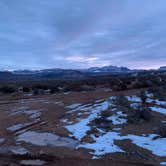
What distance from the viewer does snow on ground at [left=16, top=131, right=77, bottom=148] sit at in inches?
456

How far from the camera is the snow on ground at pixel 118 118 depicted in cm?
1532

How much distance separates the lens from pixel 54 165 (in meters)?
8.93

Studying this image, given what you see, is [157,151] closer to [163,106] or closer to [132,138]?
[132,138]

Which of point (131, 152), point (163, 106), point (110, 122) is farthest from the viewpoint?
point (163, 106)

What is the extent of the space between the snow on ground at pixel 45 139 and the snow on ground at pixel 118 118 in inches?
160

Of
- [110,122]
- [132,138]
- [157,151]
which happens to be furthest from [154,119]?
[157,151]

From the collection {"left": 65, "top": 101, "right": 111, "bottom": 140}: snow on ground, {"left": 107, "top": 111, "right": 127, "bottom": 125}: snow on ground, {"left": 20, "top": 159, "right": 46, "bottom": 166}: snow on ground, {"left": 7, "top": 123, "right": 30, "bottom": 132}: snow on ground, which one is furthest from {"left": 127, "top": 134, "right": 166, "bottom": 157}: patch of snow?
{"left": 7, "top": 123, "right": 30, "bottom": 132}: snow on ground

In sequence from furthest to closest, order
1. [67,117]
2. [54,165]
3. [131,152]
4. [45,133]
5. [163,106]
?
[163,106] < [67,117] < [45,133] < [131,152] < [54,165]

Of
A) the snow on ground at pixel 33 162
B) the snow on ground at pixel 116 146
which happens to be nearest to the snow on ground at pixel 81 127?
the snow on ground at pixel 116 146

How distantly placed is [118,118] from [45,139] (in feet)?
18.7

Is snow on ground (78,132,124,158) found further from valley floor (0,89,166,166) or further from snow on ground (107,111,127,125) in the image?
snow on ground (107,111,127,125)

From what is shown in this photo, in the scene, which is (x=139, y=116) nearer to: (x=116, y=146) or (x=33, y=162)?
(x=116, y=146)

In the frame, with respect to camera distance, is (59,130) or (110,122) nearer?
(59,130)

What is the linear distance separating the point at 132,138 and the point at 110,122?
331 centimetres
